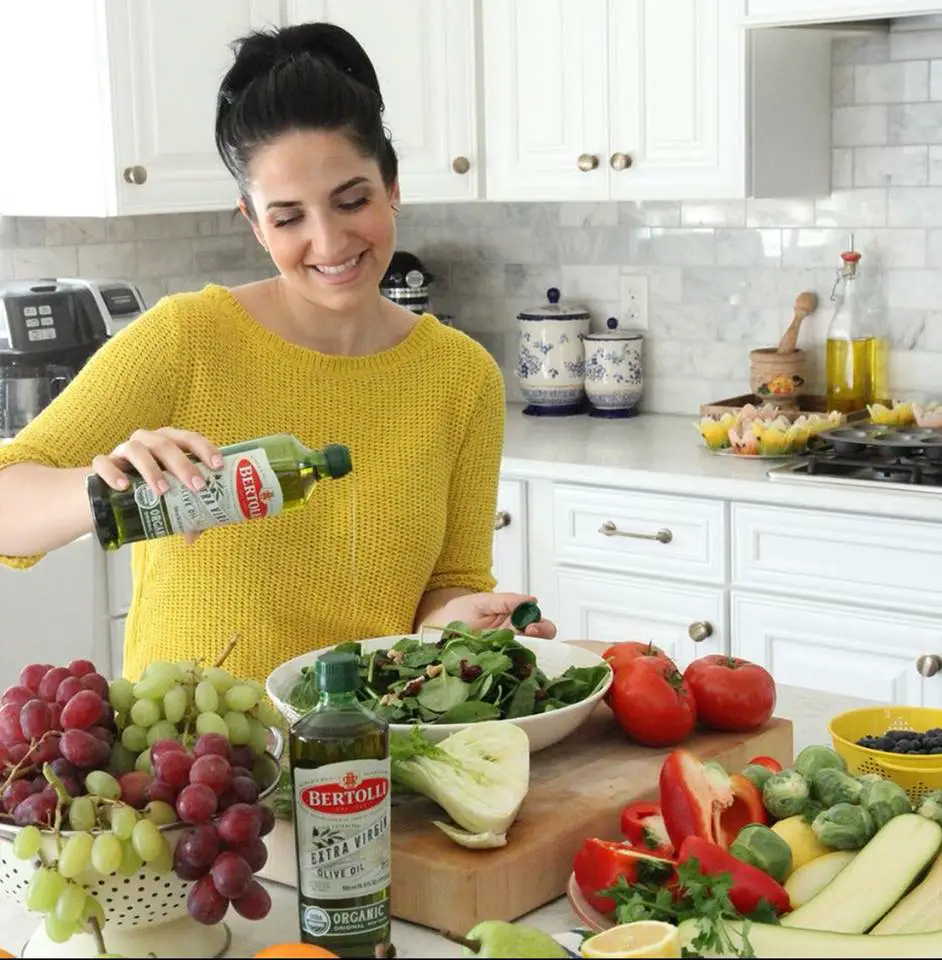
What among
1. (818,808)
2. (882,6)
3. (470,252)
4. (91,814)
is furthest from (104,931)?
(470,252)

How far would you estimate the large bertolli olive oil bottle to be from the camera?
46.0 inches

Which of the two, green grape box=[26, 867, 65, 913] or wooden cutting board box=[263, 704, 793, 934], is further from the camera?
wooden cutting board box=[263, 704, 793, 934]

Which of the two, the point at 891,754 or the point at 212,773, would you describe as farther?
the point at 891,754

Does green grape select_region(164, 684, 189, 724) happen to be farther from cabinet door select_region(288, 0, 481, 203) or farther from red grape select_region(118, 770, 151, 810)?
cabinet door select_region(288, 0, 481, 203)

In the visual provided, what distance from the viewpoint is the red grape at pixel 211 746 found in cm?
120

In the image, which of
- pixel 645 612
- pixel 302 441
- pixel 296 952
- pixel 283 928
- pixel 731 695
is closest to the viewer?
pixel 296 952

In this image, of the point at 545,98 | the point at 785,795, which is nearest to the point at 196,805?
the point at 785,795

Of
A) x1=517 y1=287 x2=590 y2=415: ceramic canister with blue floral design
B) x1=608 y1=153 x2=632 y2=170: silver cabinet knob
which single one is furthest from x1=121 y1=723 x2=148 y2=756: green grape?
x1=517 y1=287 x2=590 y2=415: ceramic canister with blue floral design

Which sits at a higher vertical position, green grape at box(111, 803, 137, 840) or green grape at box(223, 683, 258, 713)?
green grape at box(223, 683, 258, 713)

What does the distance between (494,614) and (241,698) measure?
0.62m

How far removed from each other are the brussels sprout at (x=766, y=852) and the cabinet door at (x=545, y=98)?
2521mm

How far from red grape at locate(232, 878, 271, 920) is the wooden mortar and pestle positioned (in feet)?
8.67

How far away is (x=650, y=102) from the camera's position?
3531 mm

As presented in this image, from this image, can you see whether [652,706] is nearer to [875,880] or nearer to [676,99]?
[875,880]
